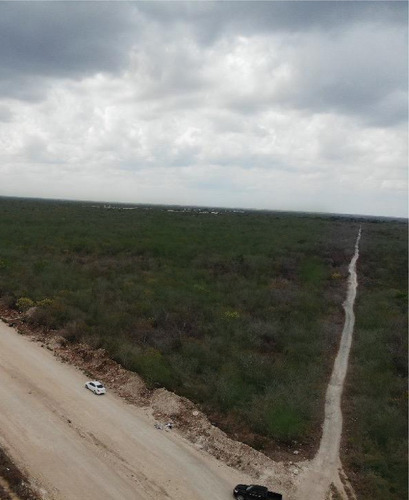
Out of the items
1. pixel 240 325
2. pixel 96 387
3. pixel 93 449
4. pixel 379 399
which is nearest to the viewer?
pixel 93 449

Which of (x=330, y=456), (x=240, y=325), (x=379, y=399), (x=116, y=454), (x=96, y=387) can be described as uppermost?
(x=240, y=325)

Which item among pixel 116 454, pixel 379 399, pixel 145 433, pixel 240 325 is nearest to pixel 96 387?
pixel 145 433

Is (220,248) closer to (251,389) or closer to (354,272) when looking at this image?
(354,272)

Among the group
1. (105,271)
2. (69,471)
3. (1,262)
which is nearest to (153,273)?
(105,271)

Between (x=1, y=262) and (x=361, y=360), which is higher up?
(x=1, y=262)

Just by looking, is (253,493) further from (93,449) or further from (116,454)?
(93,449)

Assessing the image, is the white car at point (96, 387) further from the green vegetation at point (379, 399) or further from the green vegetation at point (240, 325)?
the green vegetation at point (379, 399)

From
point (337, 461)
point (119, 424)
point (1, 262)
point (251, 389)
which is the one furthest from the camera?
point (1, 262)
